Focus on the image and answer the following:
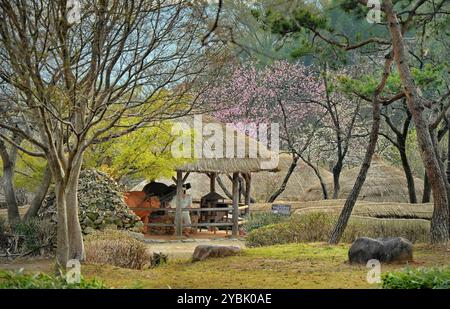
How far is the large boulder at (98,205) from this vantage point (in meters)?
12.1

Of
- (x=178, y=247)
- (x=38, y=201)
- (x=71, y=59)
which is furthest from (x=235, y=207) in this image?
(x=71, y=59)

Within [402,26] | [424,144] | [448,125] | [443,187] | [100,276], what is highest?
[402,26]

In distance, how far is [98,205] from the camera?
12500 millimetres

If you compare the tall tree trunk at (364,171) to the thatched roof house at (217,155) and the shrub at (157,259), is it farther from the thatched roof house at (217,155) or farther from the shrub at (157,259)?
the thatched roof house at (217,155)

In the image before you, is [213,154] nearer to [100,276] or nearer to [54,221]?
[54,221]

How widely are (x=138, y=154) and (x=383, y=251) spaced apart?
778cm

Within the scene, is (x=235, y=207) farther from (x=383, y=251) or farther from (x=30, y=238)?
(x=383, y=251)

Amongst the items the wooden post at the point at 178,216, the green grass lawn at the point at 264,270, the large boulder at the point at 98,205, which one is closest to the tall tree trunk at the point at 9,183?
the large boulder at the point at 98,205

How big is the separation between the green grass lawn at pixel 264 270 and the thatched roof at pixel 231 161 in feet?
20.9

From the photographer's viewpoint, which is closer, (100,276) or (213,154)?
(100,276)

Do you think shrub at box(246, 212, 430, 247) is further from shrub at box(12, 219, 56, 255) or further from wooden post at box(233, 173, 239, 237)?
wooden post at box(233, 173, 239, 237)

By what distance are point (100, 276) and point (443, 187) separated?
4783 mm
